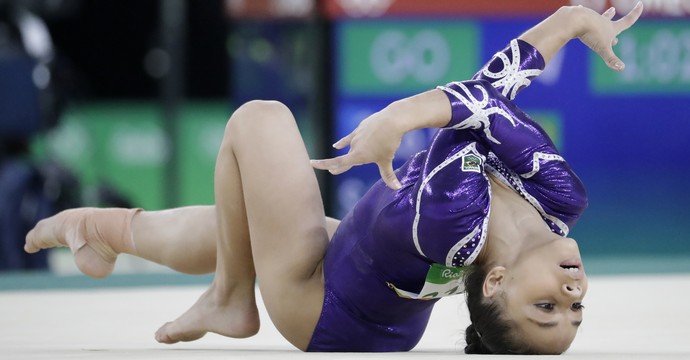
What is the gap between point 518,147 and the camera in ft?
7.64

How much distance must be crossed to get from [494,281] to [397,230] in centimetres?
21

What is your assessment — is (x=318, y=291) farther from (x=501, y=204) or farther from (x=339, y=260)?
(x=501, y=204)

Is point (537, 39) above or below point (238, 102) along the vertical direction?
above

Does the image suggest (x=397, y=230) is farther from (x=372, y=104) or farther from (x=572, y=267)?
(x=372, y=104)

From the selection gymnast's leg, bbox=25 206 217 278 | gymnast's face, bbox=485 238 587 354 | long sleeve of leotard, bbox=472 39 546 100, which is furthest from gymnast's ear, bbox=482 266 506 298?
gymnast's leg, bbox=25 206 217 278

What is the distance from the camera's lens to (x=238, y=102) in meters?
5.13

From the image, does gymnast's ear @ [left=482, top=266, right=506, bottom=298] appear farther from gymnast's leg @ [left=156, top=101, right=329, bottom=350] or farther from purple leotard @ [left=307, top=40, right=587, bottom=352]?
gymnast's leg @ [left=156, top=101, right=329, bottom=350]

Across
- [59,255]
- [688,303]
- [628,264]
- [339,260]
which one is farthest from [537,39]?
[59,255]

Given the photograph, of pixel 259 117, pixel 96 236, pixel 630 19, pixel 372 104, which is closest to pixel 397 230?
pixel 259 117

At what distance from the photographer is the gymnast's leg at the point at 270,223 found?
8.34 ft

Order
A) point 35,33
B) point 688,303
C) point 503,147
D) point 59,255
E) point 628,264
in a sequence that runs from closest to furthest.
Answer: point 503,147 → point 688,303 → point 628,264 → point 35,33 → point 59,255

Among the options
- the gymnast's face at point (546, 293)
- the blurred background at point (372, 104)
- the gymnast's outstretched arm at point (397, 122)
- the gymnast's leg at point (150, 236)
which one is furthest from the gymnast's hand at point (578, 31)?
the blurred background at point (372, 104)

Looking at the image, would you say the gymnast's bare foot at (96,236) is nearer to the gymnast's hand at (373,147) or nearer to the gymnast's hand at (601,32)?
the gymnast's hand at (373,147)

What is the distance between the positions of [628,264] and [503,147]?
9.02ft
